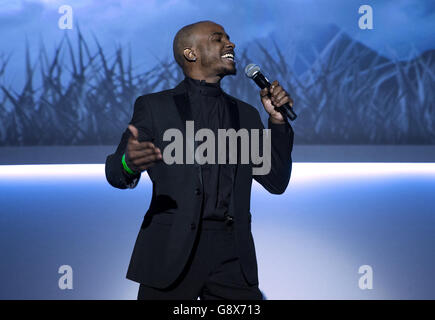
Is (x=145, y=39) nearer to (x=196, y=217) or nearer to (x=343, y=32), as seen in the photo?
(x=343, y=32)

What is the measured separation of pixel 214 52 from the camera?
146cm

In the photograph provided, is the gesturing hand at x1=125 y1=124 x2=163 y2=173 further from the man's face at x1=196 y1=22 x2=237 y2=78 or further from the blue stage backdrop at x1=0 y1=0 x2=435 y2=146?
the blue stage backdrop at x1=0 y1=0 x2=435 y2=146

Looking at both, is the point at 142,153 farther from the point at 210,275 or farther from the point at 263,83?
the point at 263,83

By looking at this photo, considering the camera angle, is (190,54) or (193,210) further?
(190,54)

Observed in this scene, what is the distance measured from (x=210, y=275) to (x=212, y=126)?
0.39 meters

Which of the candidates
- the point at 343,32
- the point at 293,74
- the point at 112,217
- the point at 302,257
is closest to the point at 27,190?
the point at 112,217

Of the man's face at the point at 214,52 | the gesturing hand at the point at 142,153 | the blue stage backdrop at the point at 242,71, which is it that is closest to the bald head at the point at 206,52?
the man's face at the point at 214,52

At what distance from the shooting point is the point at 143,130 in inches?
54.3

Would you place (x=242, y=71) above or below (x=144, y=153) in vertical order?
above

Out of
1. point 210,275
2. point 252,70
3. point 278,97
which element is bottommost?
point 210,275
